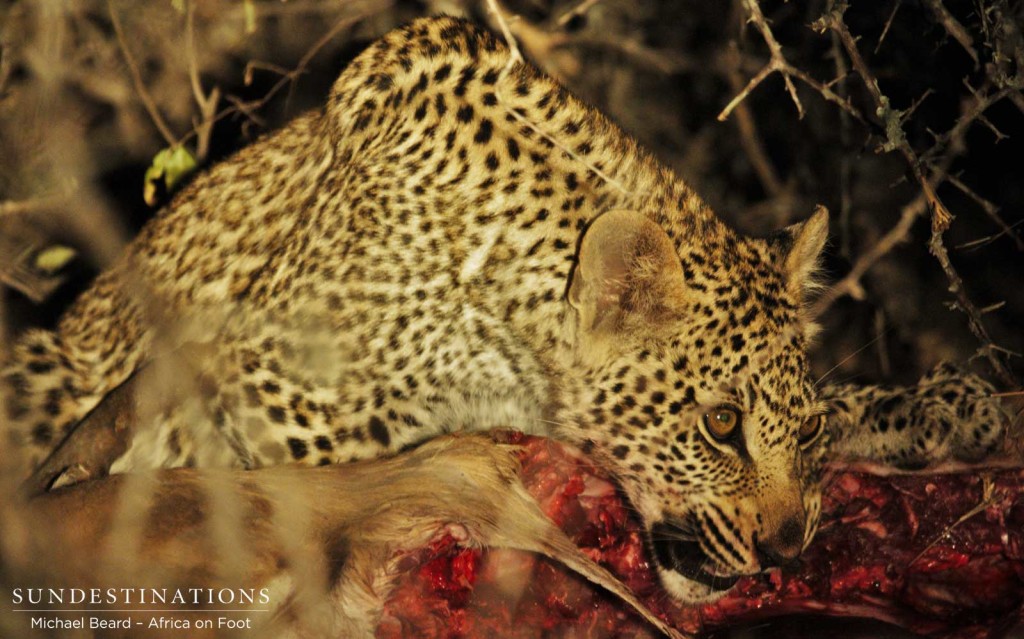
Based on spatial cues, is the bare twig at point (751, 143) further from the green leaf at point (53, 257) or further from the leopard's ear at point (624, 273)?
the green leaf at point (53, 257)

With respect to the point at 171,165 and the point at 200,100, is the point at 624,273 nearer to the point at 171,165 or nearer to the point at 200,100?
the point at 171,165

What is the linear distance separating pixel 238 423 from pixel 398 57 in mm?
1745

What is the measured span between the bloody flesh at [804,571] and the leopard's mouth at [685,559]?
9cm

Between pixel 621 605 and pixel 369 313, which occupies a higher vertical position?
pixel 369 313

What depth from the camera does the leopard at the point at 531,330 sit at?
4340mm

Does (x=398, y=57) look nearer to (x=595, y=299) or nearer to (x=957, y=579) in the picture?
(x=595, y=299)

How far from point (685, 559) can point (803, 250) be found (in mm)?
1355

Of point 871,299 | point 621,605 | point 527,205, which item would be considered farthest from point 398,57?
point 871,299

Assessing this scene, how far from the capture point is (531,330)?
180 inches

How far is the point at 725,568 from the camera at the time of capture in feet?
14.3

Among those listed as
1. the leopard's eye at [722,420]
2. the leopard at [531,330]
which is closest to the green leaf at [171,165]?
the leopard at [531,330]

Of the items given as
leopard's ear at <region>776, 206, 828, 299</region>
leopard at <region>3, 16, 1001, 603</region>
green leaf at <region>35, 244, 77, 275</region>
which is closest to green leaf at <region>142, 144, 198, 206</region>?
green leaf at <region>35, 244, 77, 275</region>

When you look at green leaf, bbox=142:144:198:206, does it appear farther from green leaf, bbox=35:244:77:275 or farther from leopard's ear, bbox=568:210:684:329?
leopard's ear, bbox=568:210:684:329

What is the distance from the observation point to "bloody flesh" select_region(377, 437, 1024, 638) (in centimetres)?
404
